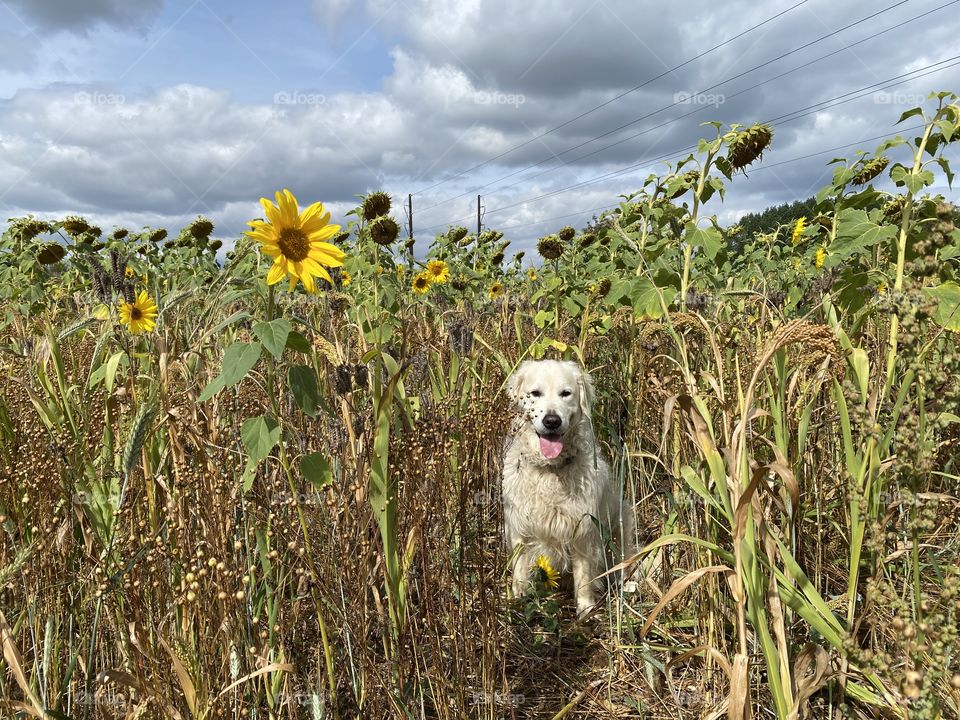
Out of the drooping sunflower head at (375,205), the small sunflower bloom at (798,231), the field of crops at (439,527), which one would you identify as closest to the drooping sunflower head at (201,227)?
the drooping sunflower head at (375,205)

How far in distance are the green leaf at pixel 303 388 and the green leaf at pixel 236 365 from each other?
0.40ft

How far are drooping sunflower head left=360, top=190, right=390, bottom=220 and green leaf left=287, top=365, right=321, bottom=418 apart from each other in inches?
102

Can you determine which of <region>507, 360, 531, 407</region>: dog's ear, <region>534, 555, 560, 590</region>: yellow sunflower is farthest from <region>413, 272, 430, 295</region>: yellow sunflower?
<region>534, 555, 560, 590</region>: yellow sunflower

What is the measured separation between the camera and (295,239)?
5.96 ft

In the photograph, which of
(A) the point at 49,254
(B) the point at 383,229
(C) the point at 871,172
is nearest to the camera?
(C) the point at 871,172

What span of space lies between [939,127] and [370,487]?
7.36 ft

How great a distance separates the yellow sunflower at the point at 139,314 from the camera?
115 inches

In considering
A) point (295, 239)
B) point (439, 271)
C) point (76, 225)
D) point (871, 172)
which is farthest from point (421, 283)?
point (295, 239)

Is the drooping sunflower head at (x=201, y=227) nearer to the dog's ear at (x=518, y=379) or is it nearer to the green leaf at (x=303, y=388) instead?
the dog's ear at (x=518, y=379)

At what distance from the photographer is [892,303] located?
3.98 ft

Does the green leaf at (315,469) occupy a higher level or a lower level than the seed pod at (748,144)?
lower

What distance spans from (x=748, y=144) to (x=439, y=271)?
4614mm

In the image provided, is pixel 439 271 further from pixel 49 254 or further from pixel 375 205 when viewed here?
pixel 49 254

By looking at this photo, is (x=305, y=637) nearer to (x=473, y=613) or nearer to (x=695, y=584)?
(x=473, y=613)
